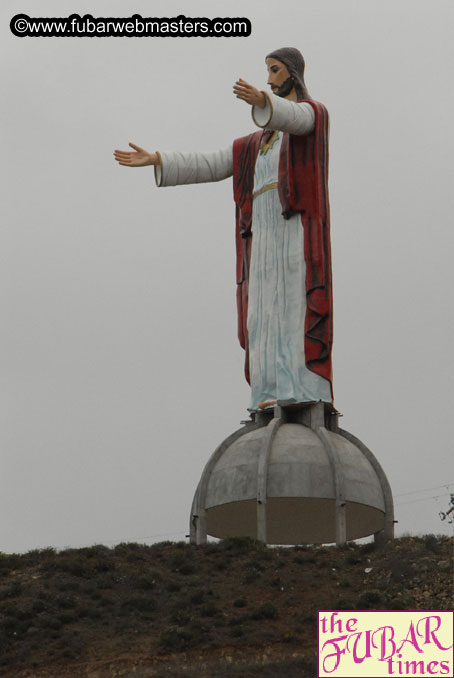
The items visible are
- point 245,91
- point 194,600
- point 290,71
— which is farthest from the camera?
point 290,71

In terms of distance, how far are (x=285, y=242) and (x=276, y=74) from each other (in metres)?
4.15

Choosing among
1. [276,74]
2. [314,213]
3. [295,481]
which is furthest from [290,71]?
[295,481]

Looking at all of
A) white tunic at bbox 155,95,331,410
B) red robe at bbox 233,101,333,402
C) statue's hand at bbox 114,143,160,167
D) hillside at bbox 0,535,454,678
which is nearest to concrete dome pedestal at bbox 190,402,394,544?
white tunic at bbox 155,95,331,410

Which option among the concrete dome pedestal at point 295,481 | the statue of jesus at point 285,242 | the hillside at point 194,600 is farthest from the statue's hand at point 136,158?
the hillside at point 194,600

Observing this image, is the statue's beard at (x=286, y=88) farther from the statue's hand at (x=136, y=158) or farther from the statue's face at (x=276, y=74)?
the statue's hand at (x=136, y=158)

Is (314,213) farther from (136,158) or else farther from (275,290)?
(136,158)

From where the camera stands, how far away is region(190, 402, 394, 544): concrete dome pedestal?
2972cm

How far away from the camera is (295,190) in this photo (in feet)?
104

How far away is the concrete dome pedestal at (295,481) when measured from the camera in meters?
29.7

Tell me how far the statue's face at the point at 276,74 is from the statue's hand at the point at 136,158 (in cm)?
329

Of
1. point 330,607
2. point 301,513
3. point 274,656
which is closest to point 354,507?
point 301,513

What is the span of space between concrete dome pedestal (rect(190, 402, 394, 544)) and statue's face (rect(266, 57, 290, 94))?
25.6ft

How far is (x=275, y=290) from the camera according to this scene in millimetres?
31984

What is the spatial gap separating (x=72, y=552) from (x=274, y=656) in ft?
25.3
